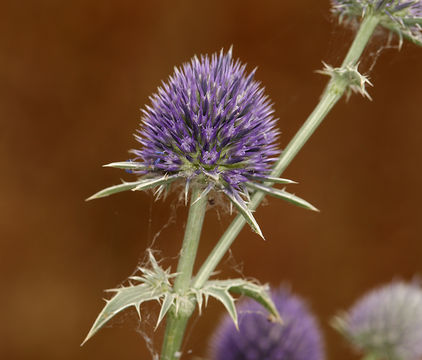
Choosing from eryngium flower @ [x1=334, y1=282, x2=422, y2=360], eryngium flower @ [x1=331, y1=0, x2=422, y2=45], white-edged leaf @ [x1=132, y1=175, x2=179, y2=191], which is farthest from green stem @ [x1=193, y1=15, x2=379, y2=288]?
eryngium flower @ [x1=334, y1=282, x2=422, y2=360]

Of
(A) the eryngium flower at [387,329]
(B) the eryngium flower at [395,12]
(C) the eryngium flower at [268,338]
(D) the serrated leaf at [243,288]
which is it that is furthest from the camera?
(A) the eryngium flower at [387,329]

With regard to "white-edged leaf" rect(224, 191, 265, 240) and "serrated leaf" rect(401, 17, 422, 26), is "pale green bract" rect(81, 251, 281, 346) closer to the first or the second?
"white-edged leaf" rect(224, 191, 265, 240)

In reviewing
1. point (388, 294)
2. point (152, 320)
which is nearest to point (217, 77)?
point (152, 320)

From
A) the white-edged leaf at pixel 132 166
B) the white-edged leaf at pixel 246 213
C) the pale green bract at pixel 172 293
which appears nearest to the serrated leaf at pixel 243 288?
the pale green bract at pixel 172 293

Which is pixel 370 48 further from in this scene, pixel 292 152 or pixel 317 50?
pixel 317 50

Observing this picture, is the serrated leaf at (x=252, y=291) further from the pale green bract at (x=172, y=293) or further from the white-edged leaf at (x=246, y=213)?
the white-edged leaf at (x=246, y=213)

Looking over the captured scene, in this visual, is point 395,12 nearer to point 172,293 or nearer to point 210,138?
point 210,138
